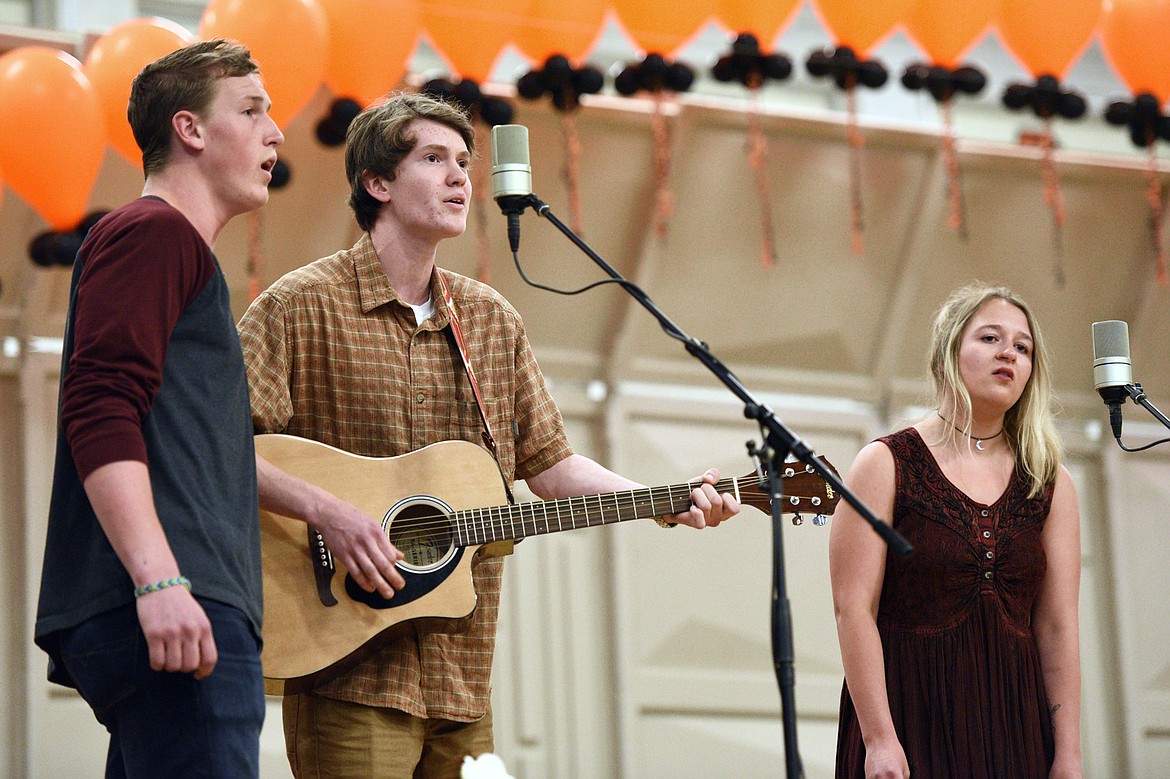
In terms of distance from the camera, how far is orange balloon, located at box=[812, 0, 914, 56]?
6.22 m

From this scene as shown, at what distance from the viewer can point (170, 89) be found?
2.66 meters

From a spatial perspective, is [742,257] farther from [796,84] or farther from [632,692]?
[632,692]

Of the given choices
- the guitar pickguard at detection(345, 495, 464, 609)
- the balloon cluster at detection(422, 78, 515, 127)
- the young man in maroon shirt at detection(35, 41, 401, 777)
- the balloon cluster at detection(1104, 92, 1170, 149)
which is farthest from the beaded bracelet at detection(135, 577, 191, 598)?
the balloon cluster at detection(1104, 92, 1170, 149)

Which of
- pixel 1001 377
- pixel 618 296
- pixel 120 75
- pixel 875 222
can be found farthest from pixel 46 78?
pixel 875 222

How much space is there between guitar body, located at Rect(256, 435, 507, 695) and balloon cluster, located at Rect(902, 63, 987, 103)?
374cm

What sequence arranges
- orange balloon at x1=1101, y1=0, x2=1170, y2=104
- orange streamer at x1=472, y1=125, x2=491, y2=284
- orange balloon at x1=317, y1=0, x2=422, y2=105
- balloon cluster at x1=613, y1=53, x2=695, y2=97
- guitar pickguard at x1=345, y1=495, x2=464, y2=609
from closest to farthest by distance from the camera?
guitar pickguard at x1=345, y1=495, x2=464, y2=609
orange balloon at x1=317, y1=0, x2=422, y2=105
balloon cluster at x1=613, y1=53, x2=695, y2=97
orange balloon at x1=1101, y1=0, x2=1170, y2=104
orange streamer at x1=472, y1=125, x2=491, y2=284

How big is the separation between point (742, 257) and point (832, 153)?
64 centimetres

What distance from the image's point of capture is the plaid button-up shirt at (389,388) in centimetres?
320

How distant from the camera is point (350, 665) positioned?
313cm

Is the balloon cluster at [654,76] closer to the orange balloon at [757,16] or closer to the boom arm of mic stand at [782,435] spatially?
the orange balloon at [757,16]

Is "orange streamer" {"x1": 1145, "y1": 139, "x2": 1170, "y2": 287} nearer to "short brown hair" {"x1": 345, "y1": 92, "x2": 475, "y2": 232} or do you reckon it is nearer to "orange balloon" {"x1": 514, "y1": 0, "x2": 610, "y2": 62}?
"orange balloon" {"x1": 514, "y1": 0, "x2": 610, "y2": 62}

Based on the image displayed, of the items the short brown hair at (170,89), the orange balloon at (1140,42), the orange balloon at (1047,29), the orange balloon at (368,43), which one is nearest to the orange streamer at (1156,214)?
the orange balloon at (1140,42)

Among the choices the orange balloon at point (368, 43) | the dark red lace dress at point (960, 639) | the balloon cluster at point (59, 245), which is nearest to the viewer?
the dark red lace dress at point (960, 639)

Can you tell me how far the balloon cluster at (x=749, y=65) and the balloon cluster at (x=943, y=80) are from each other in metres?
0.55
